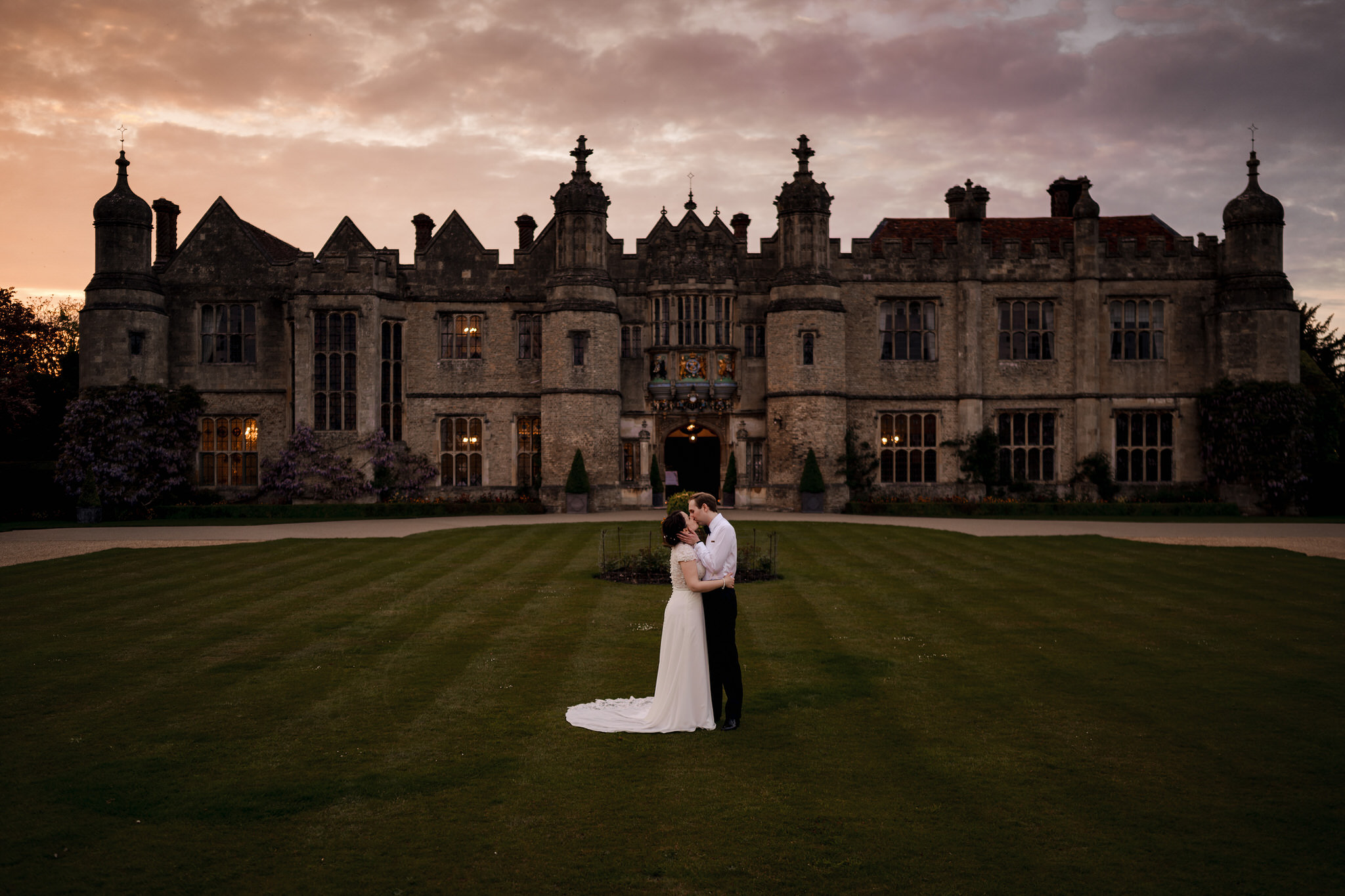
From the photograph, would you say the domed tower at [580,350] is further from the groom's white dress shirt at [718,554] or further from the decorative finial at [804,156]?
the groom's white dress shirt at [718,554]

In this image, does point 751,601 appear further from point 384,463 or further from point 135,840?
point 384,463

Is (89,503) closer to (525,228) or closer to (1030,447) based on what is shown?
(525,228)

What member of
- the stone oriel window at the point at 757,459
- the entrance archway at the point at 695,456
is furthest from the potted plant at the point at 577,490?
the stone oriel window at the point at 757,459

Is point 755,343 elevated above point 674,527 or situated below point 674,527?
above

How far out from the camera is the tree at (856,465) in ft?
105

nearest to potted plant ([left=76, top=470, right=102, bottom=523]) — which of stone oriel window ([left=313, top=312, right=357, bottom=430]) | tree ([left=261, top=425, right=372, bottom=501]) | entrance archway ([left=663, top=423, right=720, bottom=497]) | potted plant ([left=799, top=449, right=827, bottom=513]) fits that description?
tree ([left=261, top=425, right=372, bottom=501])

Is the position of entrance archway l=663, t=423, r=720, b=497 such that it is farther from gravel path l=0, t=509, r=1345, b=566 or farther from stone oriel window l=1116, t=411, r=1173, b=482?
stone oriel window l=1116, t=411, r=1173, b=482

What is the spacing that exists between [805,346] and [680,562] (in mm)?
24734

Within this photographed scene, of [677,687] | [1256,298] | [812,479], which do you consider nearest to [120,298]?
[812,479]

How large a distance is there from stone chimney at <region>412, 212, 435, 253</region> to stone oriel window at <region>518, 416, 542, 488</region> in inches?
329

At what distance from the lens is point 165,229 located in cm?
3541

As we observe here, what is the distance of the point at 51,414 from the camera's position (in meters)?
41.0

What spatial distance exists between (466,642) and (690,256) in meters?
24.8

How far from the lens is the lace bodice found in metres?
7.75
